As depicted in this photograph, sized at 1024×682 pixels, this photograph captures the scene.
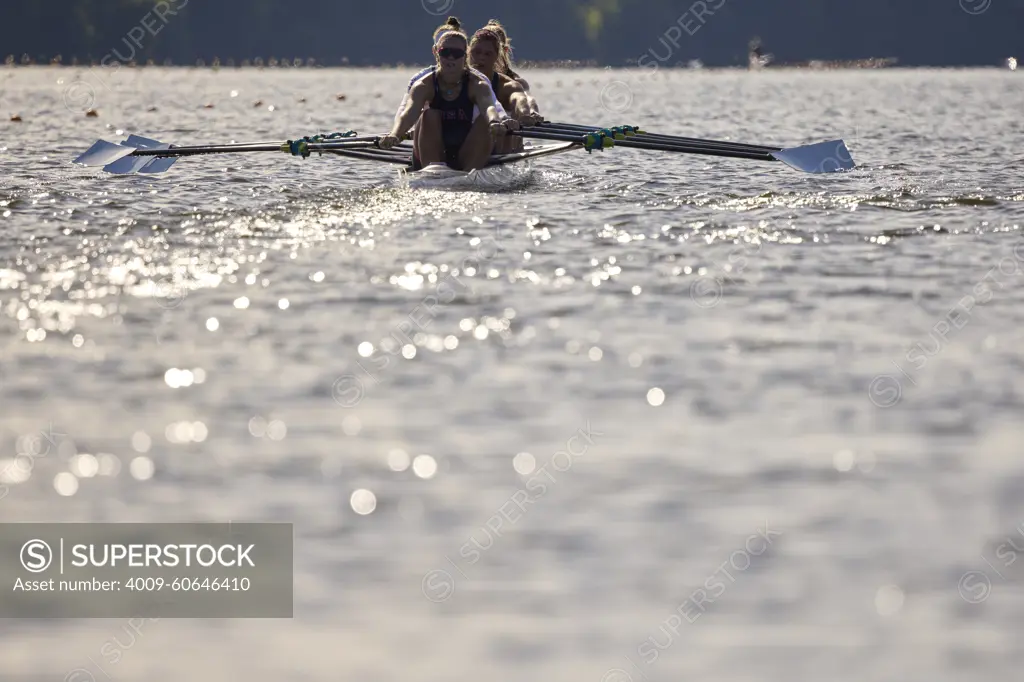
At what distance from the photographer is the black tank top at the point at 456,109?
52.9 feet

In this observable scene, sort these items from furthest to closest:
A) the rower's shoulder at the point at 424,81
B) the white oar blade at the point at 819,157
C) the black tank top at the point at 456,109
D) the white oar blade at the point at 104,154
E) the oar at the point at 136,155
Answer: the white oar blade at the point at 104,154 < the oar at the point at 136,155 < the white oar blade at the point at 819,157 < the black tank top at the point at 456,109 < the rower's shoulder at the point at 424,81

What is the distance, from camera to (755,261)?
1120 cm

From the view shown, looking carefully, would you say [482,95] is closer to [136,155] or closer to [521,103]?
[521,103]

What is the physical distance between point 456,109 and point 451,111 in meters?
0.05

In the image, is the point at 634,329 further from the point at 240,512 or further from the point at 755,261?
the point at 240,512

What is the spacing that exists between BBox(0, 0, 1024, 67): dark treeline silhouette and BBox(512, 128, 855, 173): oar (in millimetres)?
124457

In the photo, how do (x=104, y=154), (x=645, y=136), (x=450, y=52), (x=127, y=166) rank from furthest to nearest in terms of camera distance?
(x=104, y=154), (x=127, y=166), (x=645, y=136), (x=450, y=52)

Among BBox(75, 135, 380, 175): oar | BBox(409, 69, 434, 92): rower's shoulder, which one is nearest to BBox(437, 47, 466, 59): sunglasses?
BBox(409, 69, 434, 92): rower's shoulder

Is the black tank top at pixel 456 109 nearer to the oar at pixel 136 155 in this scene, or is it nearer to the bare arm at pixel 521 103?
the bare arm at pixel 521 103

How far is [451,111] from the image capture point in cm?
1616

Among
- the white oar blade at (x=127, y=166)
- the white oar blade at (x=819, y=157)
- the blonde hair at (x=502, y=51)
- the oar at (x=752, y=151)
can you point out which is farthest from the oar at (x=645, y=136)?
the white oar blade at (x=127, y=166)

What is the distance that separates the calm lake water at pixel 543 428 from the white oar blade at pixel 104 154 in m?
3.77

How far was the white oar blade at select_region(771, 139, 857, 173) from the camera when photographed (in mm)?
16922

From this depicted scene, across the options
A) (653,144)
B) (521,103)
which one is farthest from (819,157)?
(521,103)
